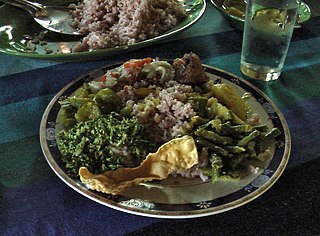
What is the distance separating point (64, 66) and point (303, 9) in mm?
852

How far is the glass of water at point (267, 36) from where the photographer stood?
106 cm

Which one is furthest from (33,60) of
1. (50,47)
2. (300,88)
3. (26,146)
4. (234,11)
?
(300,88)

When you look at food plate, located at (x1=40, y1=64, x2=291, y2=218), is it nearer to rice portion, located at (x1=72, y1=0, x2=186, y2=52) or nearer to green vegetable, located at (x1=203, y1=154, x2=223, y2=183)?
green vegetable, located at (x1=203, y1=154, x2=223, y2=183)

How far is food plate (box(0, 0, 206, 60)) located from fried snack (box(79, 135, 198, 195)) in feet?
1.44

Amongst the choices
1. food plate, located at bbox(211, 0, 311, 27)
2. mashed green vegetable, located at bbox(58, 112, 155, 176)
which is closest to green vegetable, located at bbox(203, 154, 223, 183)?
mashed green vegetable, located at bbox(58, 112, 155, 176)

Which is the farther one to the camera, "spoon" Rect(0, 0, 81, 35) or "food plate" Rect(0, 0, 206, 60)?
"spoon" Rect(0, 0, 81, 35)

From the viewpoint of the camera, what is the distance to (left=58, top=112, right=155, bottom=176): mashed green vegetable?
2.53 feet

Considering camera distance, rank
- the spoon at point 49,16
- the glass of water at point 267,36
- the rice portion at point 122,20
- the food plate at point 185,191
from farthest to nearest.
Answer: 1. the spoon at point 49,16
2. the rice portion at point 122,20
3. the glass of water at point 267,36
4. the food plate at point 185,191

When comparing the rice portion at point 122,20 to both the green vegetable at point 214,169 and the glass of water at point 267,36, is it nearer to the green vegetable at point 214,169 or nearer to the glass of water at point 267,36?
the glass of water at point 267,36

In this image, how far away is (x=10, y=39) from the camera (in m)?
1.22

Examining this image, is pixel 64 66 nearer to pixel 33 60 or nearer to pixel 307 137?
pixel 33 60

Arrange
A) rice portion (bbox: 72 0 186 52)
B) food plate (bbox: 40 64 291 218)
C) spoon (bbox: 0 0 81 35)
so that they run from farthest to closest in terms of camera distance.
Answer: spoon (bbox: 0 0 81 35)
rice portion (bbox: 72 0 186 52)
food plate (bbox: 40 64 291 218)

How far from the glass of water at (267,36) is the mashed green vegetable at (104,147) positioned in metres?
0.49

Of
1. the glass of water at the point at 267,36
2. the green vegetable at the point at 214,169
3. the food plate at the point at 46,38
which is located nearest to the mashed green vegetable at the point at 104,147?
the green vegetable at the point at 214,169
